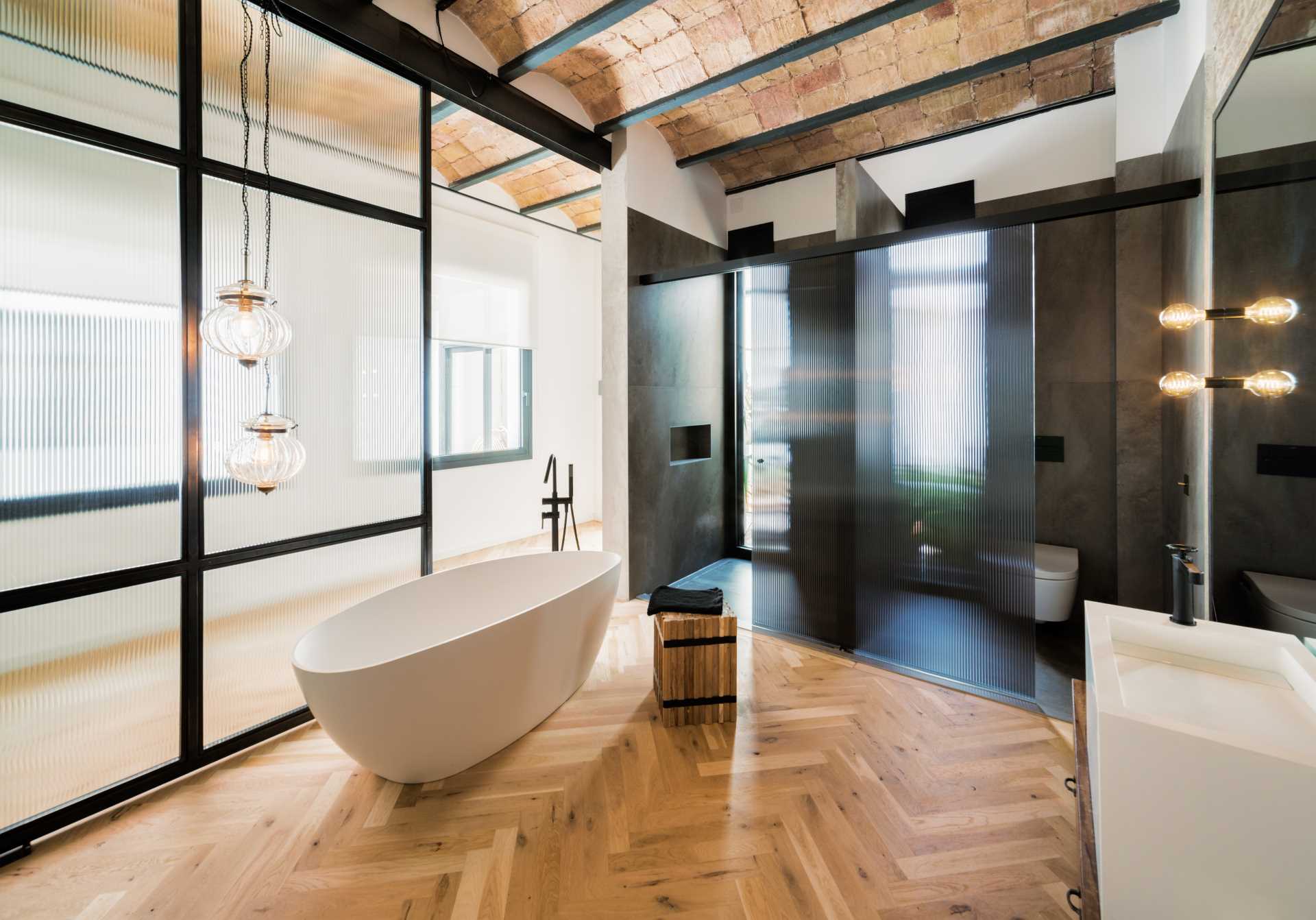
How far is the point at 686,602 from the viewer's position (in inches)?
104

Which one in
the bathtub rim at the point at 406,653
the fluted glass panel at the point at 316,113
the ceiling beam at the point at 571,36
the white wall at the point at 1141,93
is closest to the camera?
the bathtub rim at the point at 406,653

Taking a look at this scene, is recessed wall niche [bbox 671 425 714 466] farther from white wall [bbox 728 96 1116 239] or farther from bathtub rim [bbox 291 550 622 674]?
white wall [bbox 728 96 1116 239]

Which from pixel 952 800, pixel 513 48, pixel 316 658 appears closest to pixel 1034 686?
pixel 952 800

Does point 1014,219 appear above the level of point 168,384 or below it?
above

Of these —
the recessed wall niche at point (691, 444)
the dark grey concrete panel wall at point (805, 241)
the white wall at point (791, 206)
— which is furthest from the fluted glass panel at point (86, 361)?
the white wall at point (791, 206)

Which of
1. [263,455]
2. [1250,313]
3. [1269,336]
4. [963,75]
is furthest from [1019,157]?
[263,455]

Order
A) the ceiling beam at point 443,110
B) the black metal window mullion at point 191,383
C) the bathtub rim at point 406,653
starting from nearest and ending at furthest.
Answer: the bathtub rim at point 406,653 → the black metal window mullion at point 191,383 → the ceiling beam at point 443,110

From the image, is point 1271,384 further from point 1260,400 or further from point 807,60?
point 807,60

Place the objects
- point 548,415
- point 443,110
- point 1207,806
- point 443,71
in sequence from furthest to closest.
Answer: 1. point 548,415
2. point 443,110
3. point 443,71
4. point 1207,806

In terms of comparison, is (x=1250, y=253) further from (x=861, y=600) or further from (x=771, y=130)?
(x=771, y=130)

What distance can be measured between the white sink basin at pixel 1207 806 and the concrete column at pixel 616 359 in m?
3.06

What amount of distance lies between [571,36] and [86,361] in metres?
2.53

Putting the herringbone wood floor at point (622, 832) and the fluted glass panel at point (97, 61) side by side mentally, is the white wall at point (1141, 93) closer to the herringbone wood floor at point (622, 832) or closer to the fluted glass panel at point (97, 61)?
the herringbone wood floor at point (622, 832)

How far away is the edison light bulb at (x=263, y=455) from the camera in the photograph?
77.7 inches
